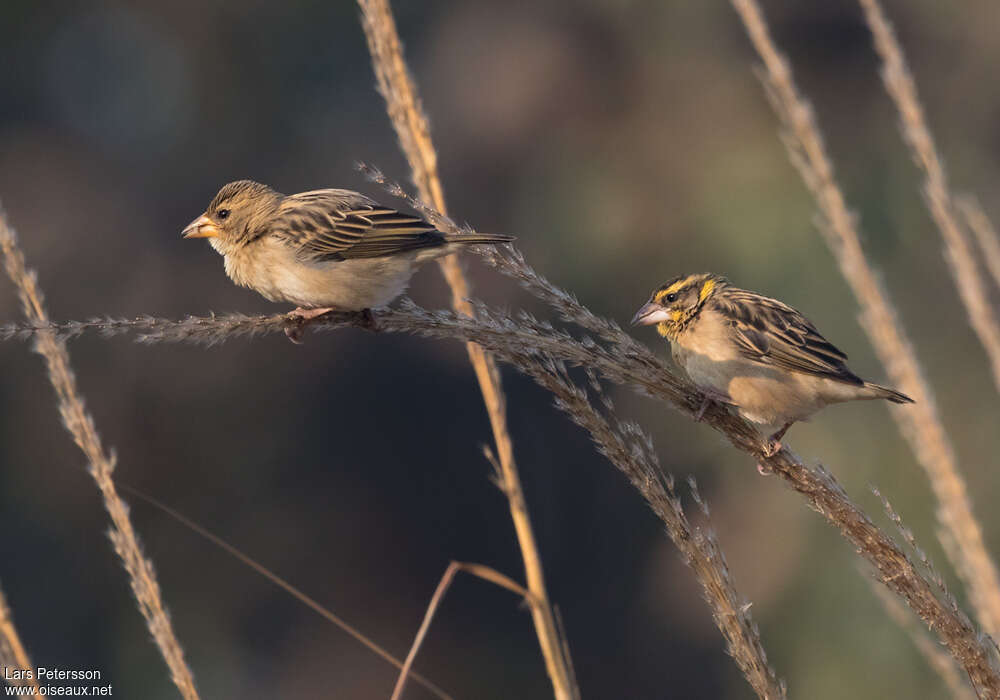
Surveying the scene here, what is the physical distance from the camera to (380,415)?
38.0 feet

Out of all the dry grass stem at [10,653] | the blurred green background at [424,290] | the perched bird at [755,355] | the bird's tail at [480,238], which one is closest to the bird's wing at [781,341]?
the perched bird at [755,355]

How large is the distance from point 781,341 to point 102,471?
7.72 feet

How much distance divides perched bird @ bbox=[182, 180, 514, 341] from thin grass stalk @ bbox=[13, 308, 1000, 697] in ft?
1.66

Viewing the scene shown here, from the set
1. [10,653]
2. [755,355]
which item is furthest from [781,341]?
[10,653]

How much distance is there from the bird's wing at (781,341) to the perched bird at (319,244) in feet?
3.75

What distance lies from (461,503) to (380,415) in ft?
3.92

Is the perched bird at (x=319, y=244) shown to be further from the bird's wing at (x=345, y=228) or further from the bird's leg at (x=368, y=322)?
the bird's leg at (x=368, y=322)

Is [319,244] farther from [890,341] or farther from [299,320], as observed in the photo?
[890,341]

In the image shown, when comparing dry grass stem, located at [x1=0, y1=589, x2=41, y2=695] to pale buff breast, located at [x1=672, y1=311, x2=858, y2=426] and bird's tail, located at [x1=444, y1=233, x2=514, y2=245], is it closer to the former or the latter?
bird's tail, located at [x1=444, y1=233, x2=514, y2=245]

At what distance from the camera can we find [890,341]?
330 centimetres

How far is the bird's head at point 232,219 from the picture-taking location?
4090 mm

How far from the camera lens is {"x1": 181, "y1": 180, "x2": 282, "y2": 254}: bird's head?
4090 millimetres

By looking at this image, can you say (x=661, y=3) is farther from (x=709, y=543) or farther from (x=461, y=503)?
(x=709, y=543)

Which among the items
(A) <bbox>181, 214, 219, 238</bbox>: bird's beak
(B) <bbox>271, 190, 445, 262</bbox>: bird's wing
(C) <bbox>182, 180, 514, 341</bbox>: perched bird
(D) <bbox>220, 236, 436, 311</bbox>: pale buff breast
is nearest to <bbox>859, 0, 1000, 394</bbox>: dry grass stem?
(C) <bbox>182, 180, 514, 341</bbox>: perched bird
